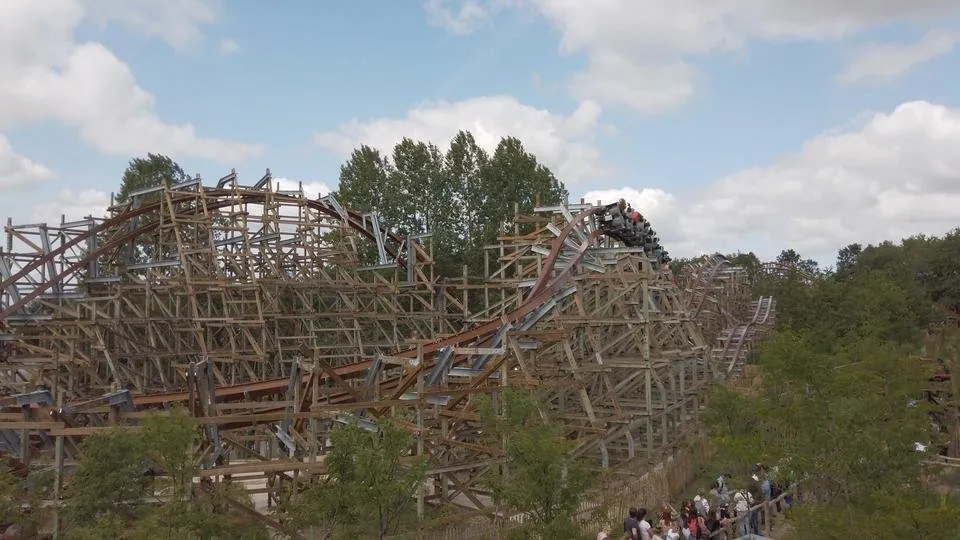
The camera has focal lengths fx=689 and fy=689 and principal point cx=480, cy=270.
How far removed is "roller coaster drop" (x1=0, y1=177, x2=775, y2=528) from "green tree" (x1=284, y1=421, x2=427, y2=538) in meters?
2.06

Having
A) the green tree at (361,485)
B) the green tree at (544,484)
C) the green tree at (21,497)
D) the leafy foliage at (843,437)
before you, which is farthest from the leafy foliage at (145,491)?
the leafy foliage at (843,437)

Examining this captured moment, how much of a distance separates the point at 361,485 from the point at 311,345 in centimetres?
1772

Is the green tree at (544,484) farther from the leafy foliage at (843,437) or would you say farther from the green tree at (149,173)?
the green tree at (149,173)

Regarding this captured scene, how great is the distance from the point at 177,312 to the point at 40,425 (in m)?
12.2

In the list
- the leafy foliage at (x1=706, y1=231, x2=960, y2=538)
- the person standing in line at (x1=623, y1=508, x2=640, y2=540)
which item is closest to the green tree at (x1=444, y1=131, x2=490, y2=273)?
the leafy foliage at (x1=706, y1=231, x2=960, y2=538)

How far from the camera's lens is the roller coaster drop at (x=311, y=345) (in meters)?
14.0

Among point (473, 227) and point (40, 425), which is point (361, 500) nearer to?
point (40, 425)

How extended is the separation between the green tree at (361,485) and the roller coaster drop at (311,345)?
81.0 inches

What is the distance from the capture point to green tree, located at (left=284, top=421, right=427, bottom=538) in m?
9.40

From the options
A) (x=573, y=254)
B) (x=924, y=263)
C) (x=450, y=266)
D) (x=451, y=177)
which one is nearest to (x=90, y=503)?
(x=573, y=254)

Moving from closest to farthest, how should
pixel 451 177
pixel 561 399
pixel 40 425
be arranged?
1. pixel 40 425
2. pixel 561 399
3. pixel 451 177

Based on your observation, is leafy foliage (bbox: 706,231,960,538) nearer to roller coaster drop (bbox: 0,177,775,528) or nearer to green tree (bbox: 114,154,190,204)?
roller coaster drop (bbox: 0,177,775,528)

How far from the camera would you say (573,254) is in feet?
69.2

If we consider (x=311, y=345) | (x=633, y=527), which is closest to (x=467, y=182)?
(x=311, y=345)
